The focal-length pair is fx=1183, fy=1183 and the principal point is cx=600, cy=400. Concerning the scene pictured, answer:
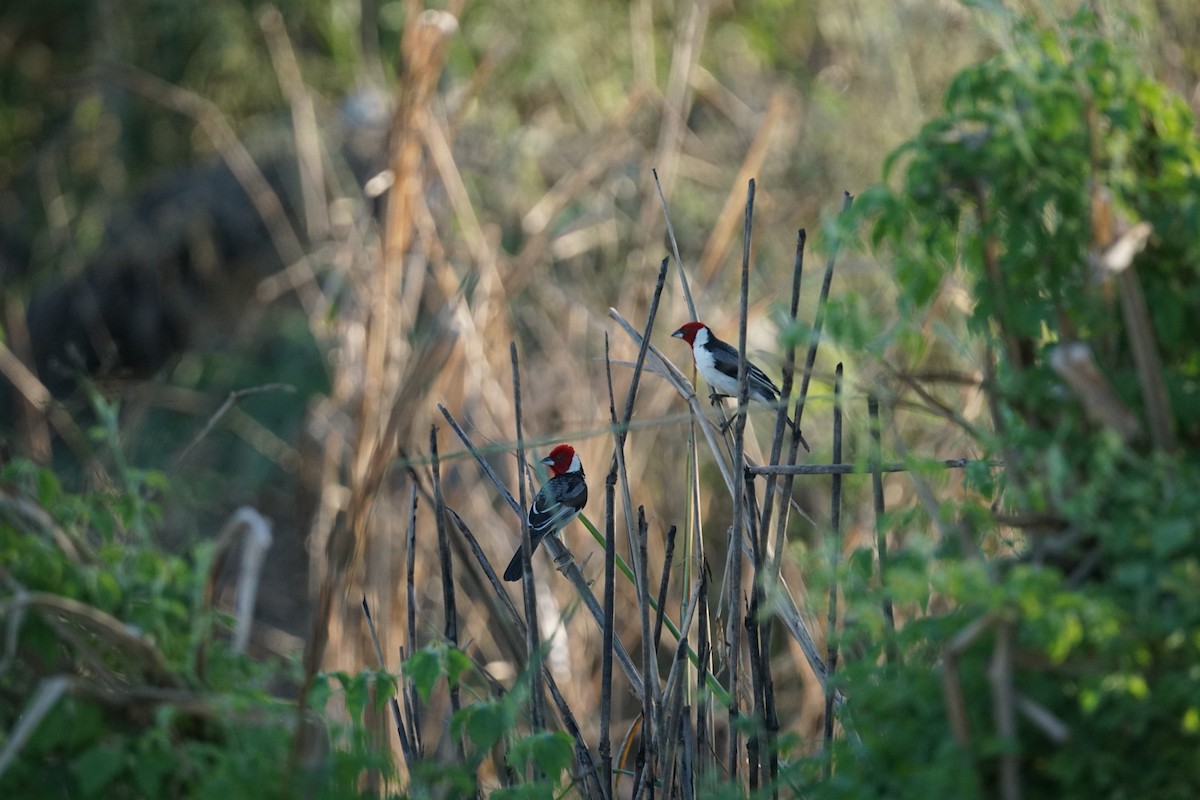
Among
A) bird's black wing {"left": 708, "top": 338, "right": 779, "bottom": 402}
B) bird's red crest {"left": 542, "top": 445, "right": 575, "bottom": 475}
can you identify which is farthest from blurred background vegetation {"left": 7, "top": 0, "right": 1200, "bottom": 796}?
bird's black wing {"left": 708, "top": 338, "right": 779, "bottom": 402}

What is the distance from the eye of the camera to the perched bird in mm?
3039

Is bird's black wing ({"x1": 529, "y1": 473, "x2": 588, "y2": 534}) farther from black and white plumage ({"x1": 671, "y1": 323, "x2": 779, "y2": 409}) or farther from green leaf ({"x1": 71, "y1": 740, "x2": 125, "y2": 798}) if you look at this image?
green leaf ({"x1": 71, "y1": 740, "x2": 125, "y2": 798})

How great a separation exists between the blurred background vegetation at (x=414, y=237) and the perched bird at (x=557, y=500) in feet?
0.28

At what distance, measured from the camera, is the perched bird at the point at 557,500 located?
304 centimetres

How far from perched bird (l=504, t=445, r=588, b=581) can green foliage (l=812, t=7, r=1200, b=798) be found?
1.33 metres

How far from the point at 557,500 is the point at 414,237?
1.21 m

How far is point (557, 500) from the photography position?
131 inches

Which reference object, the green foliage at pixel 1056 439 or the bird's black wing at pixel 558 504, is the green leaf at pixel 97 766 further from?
the bird's black wing at pixel 558 504

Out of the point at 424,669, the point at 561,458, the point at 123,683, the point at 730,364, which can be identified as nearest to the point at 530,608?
the point at 424,669

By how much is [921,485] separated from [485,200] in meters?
5.25

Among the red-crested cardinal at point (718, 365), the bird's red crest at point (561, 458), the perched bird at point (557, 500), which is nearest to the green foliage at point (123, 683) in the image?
the perched bird at point (557, 500)

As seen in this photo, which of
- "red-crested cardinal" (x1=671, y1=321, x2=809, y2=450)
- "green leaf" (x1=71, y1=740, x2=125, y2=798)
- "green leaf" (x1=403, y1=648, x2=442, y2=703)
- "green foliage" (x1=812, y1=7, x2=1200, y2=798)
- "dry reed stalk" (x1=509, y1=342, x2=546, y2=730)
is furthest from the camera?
"red-crested cardinal" (x1=671, y1=321, x2=809, y2=450)

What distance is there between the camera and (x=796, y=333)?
135 cm

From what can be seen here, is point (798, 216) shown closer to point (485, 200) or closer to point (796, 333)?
point (485, 200)
